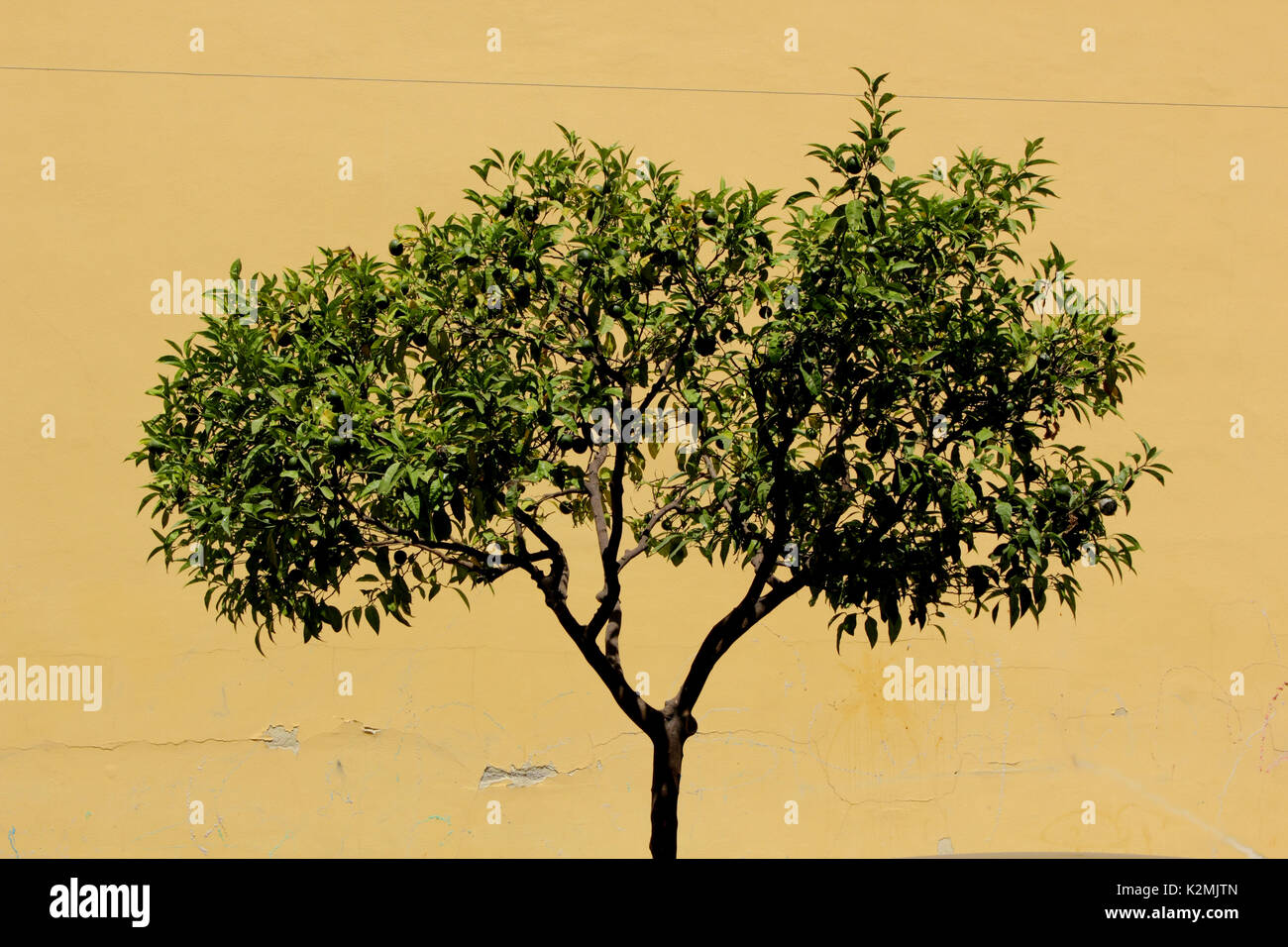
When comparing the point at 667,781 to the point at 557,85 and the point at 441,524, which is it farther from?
the point at 557,85

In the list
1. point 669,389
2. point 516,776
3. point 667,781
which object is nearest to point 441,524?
point 669,389

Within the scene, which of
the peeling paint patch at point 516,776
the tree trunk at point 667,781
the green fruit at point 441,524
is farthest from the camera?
the peeling paint patch at point 516,776

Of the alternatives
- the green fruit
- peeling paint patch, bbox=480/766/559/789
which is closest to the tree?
the green fruit

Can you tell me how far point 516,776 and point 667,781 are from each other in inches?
118

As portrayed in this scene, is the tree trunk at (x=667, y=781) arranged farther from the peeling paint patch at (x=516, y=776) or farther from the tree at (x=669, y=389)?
the peeling paint patch at (x=516, y=776)

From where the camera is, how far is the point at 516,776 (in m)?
9.84

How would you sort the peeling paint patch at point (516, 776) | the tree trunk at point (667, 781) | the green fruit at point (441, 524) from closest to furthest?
the green fruit at point (441, 524) < the tree trunk at point (667, 781) < the peeling paint patch at point (516, 776)

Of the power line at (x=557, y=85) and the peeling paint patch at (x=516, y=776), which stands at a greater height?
the power line at (x=557, y=85)

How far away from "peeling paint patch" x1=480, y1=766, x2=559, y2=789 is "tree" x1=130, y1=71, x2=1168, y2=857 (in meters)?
3.07

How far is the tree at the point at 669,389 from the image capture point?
19.5 ft

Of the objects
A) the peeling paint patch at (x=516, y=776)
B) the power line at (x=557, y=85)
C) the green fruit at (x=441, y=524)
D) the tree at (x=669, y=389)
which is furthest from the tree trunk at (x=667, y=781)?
the power line at (x=557, y=85)

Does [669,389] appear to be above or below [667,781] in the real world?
above

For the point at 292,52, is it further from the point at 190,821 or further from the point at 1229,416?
the point at 1229,416

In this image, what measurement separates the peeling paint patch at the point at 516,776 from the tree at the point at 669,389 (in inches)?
121
